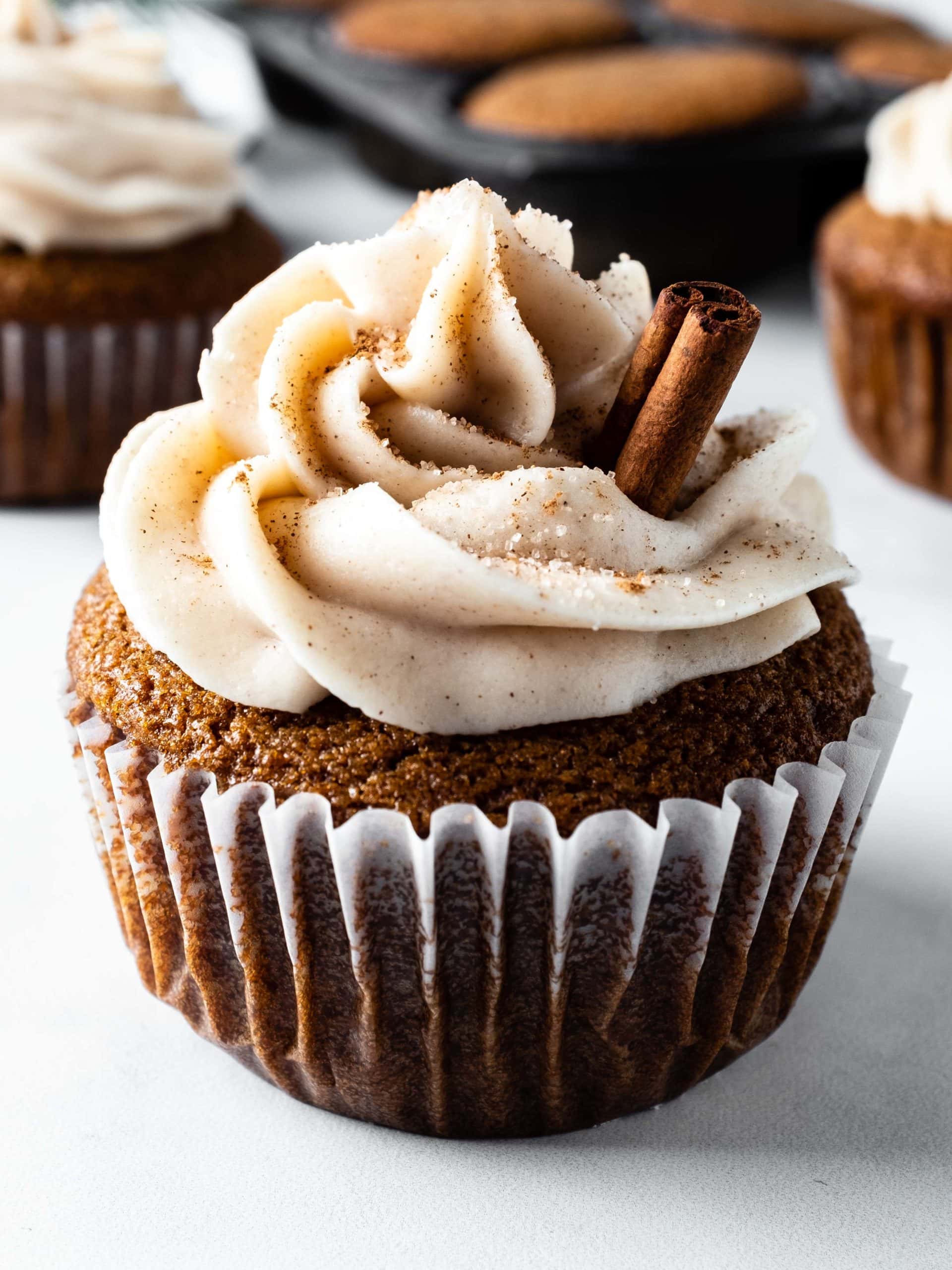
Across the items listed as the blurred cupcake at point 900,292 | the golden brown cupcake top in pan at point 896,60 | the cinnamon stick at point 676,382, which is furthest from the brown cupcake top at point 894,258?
the cinnamon stick at point 676,382

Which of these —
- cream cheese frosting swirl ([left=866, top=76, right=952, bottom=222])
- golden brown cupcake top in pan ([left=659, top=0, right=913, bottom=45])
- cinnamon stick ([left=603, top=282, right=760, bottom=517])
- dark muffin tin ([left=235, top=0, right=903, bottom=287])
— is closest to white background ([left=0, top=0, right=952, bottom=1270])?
cinnamon stick ([left=603, top=282, right=760, bottom=517])

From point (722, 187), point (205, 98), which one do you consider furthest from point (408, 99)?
point (205, 98)

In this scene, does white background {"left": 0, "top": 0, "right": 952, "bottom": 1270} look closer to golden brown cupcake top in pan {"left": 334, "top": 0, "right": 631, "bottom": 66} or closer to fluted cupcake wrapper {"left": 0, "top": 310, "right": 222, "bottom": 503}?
fluted cupcake wrapper {"left": 0, "top": 310, "right": 222, "bottom": 503}

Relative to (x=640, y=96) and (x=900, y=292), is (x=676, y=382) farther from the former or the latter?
(x=640, y=96)

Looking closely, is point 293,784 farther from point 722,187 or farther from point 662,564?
point 722,187

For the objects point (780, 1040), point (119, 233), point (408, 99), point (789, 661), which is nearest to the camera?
point (789, 661)

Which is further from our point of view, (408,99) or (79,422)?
(408,99)
